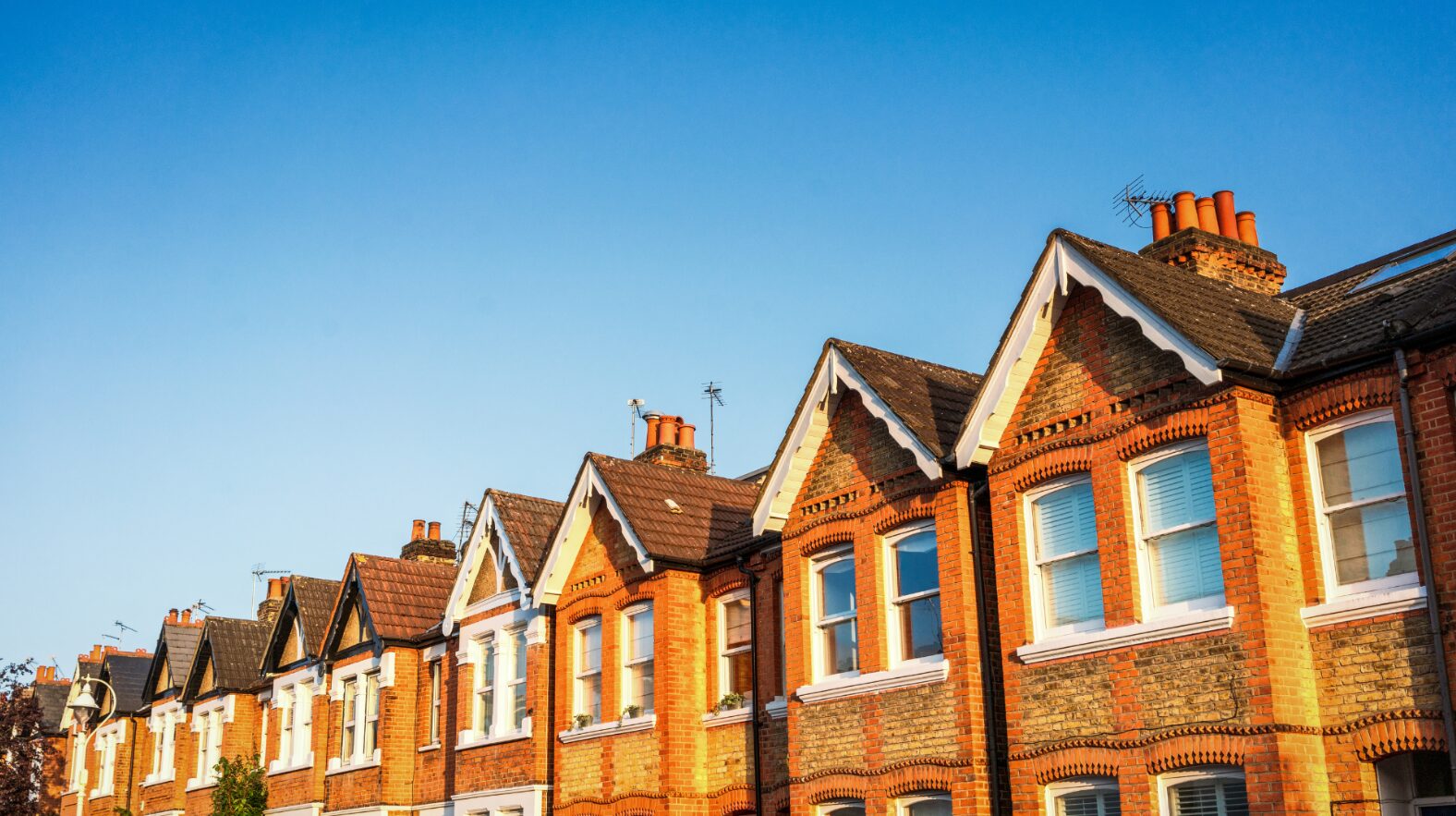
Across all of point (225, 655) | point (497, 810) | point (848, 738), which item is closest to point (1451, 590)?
point (848, 738)

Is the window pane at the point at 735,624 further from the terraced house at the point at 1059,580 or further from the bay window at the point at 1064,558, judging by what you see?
the bay window at the point at 1064,558

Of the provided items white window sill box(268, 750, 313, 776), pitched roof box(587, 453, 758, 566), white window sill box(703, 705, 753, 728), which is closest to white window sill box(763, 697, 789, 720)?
white window sill box(703, 705, 753, 728)

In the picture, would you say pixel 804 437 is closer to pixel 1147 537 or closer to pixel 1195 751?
pixel 1147 537

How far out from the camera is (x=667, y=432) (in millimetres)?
29906

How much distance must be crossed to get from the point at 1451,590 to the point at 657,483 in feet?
46.8

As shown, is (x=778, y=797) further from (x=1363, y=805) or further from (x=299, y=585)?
(x=299, y=585)

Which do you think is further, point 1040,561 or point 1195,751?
point 1040,561

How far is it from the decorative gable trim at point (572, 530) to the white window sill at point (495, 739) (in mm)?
2347

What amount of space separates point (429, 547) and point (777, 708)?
18.2 meters

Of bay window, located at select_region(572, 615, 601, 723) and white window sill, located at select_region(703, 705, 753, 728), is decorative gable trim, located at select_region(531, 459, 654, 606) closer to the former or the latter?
bay window, located at select_region(572, 615, 601, 723)

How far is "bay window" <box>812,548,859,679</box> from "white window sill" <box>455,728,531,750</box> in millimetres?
7769

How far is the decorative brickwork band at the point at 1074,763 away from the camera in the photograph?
1493cm

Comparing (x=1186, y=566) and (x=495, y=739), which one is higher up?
(x=1186, y=566)

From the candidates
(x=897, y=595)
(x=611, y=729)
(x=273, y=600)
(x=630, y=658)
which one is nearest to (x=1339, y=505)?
(x=897, y=595)
